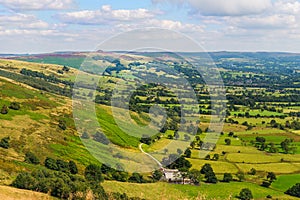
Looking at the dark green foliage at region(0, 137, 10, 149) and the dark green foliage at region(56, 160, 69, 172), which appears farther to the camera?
the dark green foliage at region(0, 137, 10, 149)

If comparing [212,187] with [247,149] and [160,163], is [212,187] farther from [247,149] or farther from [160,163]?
[247,149]

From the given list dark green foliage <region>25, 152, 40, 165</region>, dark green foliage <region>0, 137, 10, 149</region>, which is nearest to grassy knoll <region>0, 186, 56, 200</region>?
dark green foliage <region>25, 152, 40, 165</region>

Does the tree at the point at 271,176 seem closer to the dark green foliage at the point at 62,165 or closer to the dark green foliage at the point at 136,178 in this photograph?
the dark green foliage at the point at 136,178

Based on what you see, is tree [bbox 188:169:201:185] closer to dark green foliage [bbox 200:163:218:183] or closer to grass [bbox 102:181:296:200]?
grass [bbox 102:181:296:200]

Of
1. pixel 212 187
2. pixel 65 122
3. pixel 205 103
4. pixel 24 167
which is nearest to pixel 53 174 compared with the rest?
pixel 24 167

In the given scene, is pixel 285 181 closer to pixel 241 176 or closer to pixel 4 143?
pixel 241 176

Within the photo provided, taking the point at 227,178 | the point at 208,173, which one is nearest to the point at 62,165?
the point at 208,173

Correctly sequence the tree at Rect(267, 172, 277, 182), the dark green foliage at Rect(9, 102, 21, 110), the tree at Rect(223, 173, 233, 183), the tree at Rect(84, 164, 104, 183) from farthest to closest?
the dark green foliage at Rect(9, 102, 21, 110)
the tree at Rect(267, 172, 277, 182)
the tree at Rect(223, 173, 233, 183)
the tree at Rect(84, 164, 104, 183)

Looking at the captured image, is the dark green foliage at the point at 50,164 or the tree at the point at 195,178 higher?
the dark green foliage at the point at 50,164

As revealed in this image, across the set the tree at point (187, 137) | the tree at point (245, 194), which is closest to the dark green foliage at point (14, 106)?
the tree at point (187, 137)
